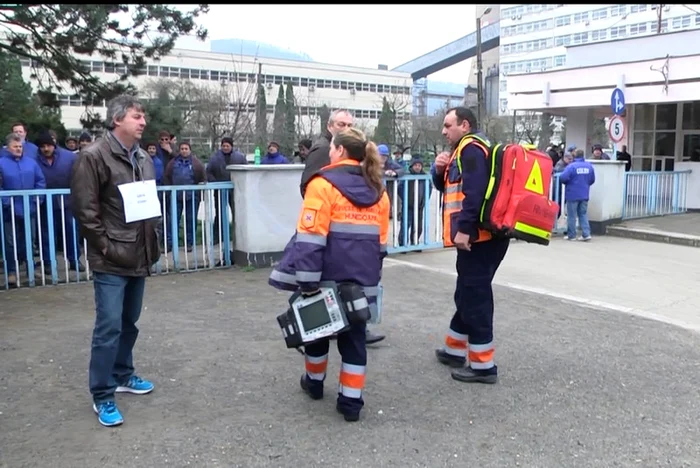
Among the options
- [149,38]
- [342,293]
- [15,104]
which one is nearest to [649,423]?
[342,293]

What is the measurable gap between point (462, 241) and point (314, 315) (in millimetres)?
1265

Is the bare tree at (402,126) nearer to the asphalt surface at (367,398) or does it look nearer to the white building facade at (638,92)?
the white building facade at (638,92)

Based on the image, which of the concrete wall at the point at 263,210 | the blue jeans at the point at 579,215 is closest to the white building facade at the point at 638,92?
the blue jeans at the point at 579,215

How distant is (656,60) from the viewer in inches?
648

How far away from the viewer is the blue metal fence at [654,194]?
14.3 metres

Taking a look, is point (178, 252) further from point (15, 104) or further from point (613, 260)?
point (15, 104)

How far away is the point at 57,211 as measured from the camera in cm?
770

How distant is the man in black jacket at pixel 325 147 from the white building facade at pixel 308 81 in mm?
39131

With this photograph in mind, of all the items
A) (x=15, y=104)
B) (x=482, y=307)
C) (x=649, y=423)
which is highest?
(x=15, y=104)

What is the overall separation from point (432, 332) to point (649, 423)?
7.20ft

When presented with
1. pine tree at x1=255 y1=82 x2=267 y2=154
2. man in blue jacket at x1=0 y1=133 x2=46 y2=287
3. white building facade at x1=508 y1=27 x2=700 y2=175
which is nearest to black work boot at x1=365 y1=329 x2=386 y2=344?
man in blue jacket at x1=0 y1=133 x2=46 y2=287

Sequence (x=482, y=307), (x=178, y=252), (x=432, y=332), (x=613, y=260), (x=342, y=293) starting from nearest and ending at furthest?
(x=342, y=293) → (x=482, y=307) → (x=432, y=332) → (x=178, y=252) → (x=613, y=260)

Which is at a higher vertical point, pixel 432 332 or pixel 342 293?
pixel 342 293

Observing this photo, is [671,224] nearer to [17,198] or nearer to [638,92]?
[638,92]
